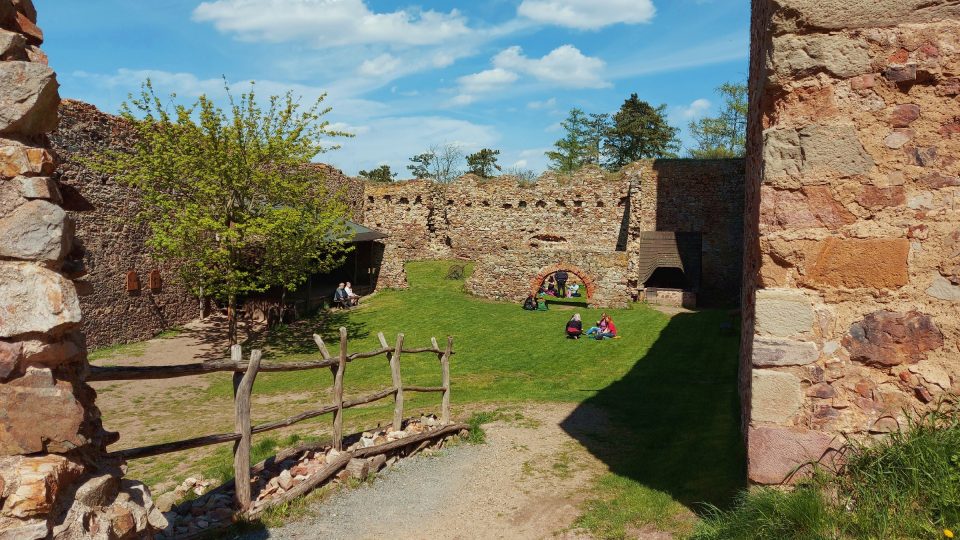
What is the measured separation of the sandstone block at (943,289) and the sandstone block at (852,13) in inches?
59.8

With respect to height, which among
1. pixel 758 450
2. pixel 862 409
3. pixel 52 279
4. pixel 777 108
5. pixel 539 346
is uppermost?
pixel 777 108

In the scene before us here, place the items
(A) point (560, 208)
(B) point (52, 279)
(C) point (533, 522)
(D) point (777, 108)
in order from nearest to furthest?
(B) point (52, 279) < (D) point (777, 108) < (C) point (533, 522) < (A) point (560, 208)

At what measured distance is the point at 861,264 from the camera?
3.77 meters

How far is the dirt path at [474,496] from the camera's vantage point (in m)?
5.80

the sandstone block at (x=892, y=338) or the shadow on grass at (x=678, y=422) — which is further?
the shadow on grass at (x=678, y=422)

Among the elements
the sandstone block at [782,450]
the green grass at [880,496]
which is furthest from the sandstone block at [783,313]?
the green grass at [880,496]

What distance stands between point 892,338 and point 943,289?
40cm

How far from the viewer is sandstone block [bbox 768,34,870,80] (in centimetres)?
376

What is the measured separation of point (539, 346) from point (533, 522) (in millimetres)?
9866

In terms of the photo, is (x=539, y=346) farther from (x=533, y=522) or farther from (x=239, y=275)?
(x=533, y=522)

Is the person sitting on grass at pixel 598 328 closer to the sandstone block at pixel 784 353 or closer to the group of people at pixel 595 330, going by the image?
the group of people at pixel 595 330

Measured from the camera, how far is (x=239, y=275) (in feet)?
50.6

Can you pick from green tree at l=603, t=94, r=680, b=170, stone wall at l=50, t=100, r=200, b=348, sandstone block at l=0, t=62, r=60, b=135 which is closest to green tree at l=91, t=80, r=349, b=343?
stone wall at l=50, t=100, r=200, b=348

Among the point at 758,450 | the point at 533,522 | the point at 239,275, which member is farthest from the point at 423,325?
the point at 758,450
